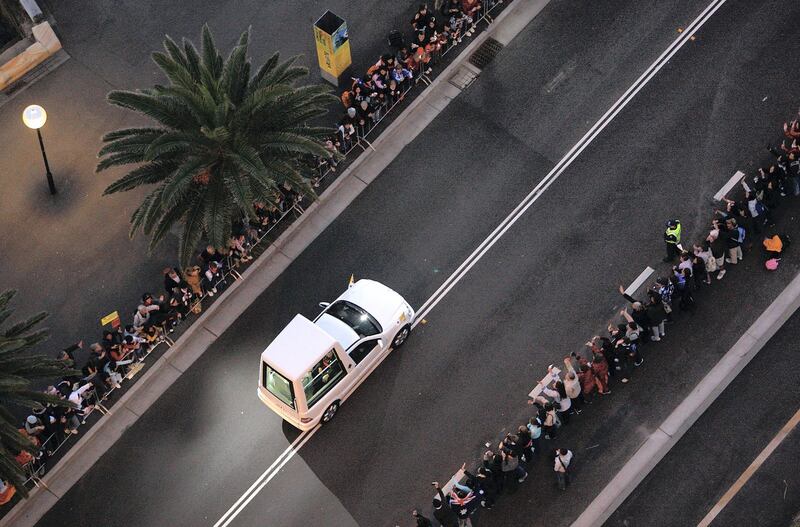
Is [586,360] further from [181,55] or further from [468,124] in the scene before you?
[181,55]

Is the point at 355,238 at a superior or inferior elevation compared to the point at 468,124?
inferior

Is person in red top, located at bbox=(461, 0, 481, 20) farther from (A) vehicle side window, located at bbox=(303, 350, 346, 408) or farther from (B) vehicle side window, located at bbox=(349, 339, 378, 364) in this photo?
(A) vehicle side window, located at bbox=(303, 350, 346, 408)

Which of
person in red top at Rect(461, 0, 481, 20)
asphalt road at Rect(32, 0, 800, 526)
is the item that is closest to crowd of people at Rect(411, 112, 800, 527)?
asphalt road at Rect(32, 0, 800, 526)

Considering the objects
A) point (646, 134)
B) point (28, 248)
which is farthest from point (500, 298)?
point (28, 248)

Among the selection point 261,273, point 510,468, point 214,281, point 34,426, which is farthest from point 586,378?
point 34,426

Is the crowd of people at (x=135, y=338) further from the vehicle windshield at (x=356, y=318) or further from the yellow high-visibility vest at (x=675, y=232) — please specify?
the yellow high-visibility vest at (x=675, y=232)
